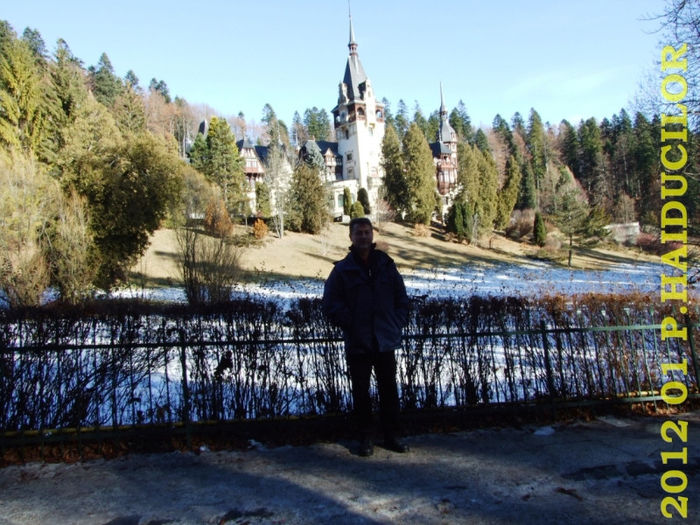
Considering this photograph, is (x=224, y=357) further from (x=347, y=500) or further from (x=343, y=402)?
(x=347, y=500)

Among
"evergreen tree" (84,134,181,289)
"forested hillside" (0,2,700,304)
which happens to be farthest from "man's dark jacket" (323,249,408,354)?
"evergreen tree" (84,134,181,289)

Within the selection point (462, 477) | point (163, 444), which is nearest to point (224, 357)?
point (163, 444)

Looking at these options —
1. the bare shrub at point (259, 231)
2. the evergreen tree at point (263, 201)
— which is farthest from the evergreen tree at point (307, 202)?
the bare shrub at point (259, 231)

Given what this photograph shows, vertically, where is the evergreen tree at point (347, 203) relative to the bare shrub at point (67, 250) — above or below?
above

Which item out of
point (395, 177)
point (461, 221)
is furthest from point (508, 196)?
point (395, 177)

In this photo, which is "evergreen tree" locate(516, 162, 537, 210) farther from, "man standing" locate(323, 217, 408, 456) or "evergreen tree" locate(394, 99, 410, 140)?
"man standing" locate(323, 217, 408, 456)

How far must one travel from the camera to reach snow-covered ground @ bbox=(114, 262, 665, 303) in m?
20.1

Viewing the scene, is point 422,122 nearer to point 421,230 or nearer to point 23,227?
point 421,230

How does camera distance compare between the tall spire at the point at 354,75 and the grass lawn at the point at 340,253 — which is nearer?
the grass lawn at the point at 340,253

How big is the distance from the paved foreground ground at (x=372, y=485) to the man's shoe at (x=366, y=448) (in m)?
0.10

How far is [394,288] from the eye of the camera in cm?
430

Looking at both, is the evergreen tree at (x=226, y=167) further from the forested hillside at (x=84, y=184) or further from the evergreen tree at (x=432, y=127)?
the evergreen tree at (x=432, y=127)

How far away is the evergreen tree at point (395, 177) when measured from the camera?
55.0 meters

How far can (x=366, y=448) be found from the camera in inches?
167
